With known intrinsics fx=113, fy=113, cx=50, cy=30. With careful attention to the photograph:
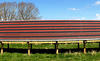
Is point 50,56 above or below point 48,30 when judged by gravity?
Result: below

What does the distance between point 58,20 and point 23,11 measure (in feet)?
114

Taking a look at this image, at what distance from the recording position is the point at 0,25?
1060 cm

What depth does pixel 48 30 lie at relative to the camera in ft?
33.5

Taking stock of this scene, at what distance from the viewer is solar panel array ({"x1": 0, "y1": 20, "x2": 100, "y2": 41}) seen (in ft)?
33.0

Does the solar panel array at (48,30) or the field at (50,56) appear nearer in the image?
the field at (50,56)

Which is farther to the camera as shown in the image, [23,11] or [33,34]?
[23,11]

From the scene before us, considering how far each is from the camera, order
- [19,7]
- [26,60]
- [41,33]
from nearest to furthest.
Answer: [26,60] < [41,33] < [19,7]

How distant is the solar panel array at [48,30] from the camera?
33.0 feet

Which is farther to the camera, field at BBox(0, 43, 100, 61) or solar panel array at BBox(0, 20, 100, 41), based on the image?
solar panel array at BBox(0, 20, 100, 41)

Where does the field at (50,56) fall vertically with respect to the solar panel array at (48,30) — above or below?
below

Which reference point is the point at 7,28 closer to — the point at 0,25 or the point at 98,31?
the point at 0,25

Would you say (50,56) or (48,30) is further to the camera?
(48,30)

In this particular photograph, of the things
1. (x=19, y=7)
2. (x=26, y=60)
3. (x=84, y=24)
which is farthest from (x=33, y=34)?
(x=19, y=7)

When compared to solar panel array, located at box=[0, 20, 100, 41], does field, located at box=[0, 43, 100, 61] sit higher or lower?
lower
